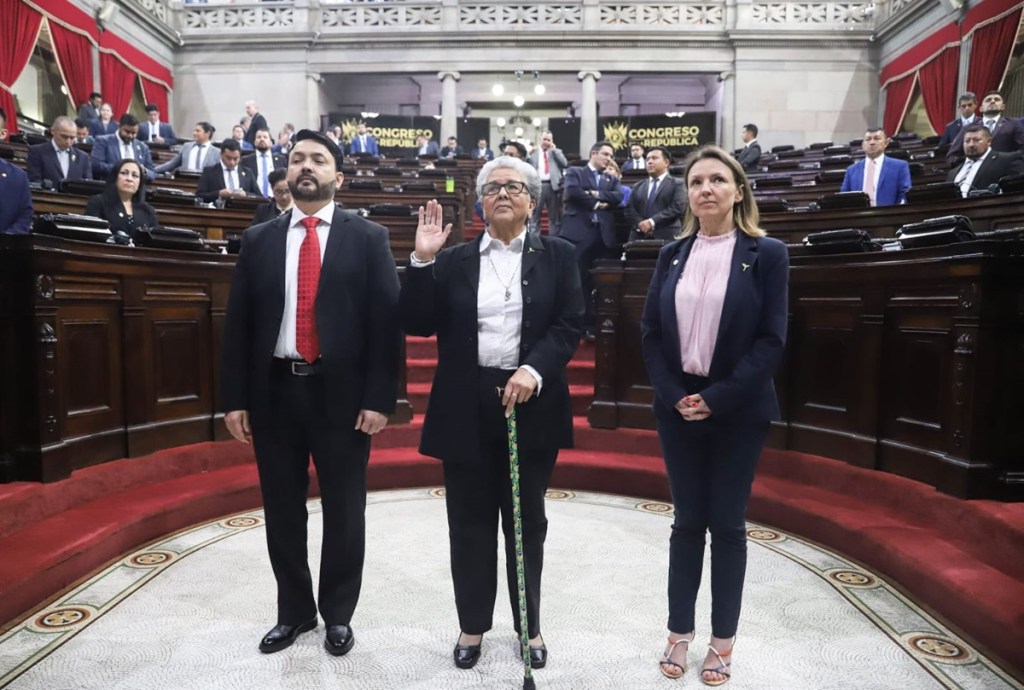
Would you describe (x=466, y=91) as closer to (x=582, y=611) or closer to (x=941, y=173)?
(x=941, y=173)

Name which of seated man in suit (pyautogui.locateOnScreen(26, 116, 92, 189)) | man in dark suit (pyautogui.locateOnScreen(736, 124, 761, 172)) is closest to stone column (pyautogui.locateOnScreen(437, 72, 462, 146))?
man in dark suit (pyautogui.locateOnScreen(736, 124, 761, 172))

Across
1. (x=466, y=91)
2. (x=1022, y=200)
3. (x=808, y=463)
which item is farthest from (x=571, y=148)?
(x=808, y=463)

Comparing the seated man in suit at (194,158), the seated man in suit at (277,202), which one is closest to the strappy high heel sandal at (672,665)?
the seated man in suit at (277,202)

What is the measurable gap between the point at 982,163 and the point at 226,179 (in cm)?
616

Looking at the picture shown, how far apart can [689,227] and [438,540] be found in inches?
66.7

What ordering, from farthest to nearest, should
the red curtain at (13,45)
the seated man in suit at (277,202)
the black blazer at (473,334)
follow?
the red curtain at (13,45), the seated man in suit at (277,202), the black blazer at (473,334)

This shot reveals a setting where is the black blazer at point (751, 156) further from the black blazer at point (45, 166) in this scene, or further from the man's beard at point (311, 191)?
the man's beard at point (311, 191)

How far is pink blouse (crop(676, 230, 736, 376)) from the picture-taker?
1774 mm

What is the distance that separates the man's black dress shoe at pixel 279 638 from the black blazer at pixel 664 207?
345 cm

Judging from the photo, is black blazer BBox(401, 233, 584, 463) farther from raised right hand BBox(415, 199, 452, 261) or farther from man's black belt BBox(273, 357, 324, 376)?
man's black belt BBox(273, 357, 324, 376)

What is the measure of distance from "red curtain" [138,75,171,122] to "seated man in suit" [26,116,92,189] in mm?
9509

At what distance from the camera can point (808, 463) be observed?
3166 millimetres

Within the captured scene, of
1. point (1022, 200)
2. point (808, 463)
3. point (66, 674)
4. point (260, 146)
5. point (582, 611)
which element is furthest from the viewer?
point (260, 146)

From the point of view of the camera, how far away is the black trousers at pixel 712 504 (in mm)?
1767
